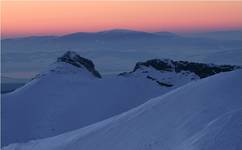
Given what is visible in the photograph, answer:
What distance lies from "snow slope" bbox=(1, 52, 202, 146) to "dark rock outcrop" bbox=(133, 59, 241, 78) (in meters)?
2.07

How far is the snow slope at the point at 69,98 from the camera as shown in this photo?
35.0m

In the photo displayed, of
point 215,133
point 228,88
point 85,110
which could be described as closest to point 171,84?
point 85,110

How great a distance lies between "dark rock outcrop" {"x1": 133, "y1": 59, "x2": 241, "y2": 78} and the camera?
53.1m

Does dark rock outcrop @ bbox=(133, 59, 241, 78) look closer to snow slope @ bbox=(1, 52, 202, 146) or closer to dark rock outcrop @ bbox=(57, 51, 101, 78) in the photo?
snow slope @ bbox=(1, 52, 202, 146)

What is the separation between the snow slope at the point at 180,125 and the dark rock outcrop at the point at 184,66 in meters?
33.0

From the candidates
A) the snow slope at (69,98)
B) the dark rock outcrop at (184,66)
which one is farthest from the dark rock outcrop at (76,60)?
the dark rock outcrop at (184,66)

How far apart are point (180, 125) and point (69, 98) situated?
24724 mm

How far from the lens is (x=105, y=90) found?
137ft

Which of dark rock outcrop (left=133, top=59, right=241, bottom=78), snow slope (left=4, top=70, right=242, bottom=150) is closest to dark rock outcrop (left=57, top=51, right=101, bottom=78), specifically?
dark rock outcrop (left=133, top=59, right=241, bottom=78)

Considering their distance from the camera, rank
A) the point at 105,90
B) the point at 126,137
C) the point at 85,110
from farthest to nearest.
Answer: the point at 105,90
the point at 85,110
the point at 126,137

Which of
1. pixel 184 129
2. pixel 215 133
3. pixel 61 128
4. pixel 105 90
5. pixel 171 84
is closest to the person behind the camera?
pixel 215 133

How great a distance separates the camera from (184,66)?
177 feet

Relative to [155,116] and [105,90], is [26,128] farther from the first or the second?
[155,116]

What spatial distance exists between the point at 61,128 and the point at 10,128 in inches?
133
